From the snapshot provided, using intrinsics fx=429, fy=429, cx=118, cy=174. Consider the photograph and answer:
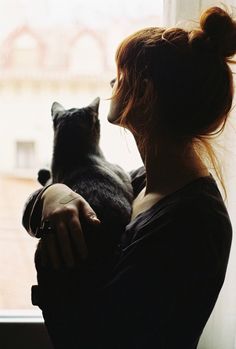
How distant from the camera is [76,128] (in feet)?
3.02

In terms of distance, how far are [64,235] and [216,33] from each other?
1.32 feet

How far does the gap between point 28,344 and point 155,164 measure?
2.15 ft

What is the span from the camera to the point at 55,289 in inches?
26.9

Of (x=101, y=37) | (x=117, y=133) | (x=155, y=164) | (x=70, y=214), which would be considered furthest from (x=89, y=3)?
(x=70, y=214)

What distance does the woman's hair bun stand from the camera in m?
0.68

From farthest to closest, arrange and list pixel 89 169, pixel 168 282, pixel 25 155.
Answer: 1. pixel 25 155
2. pixel 89 169
3. pixel 168 282

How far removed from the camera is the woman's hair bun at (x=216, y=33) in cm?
68

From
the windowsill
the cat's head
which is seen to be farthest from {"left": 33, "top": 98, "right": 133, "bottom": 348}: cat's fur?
the windowsill

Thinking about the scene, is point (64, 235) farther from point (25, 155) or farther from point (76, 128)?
point (25, 155)

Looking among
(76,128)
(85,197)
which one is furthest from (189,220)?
(76,128)

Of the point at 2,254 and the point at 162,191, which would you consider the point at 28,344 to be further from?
the point at 162,191

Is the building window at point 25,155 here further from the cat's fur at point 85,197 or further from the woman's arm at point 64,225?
the woman's arm at point 64,225

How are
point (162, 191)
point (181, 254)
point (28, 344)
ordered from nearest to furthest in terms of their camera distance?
point (181, 254)
point (162, 191)
point (28, 344)

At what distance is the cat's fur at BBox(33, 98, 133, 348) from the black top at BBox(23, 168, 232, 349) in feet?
0.12
